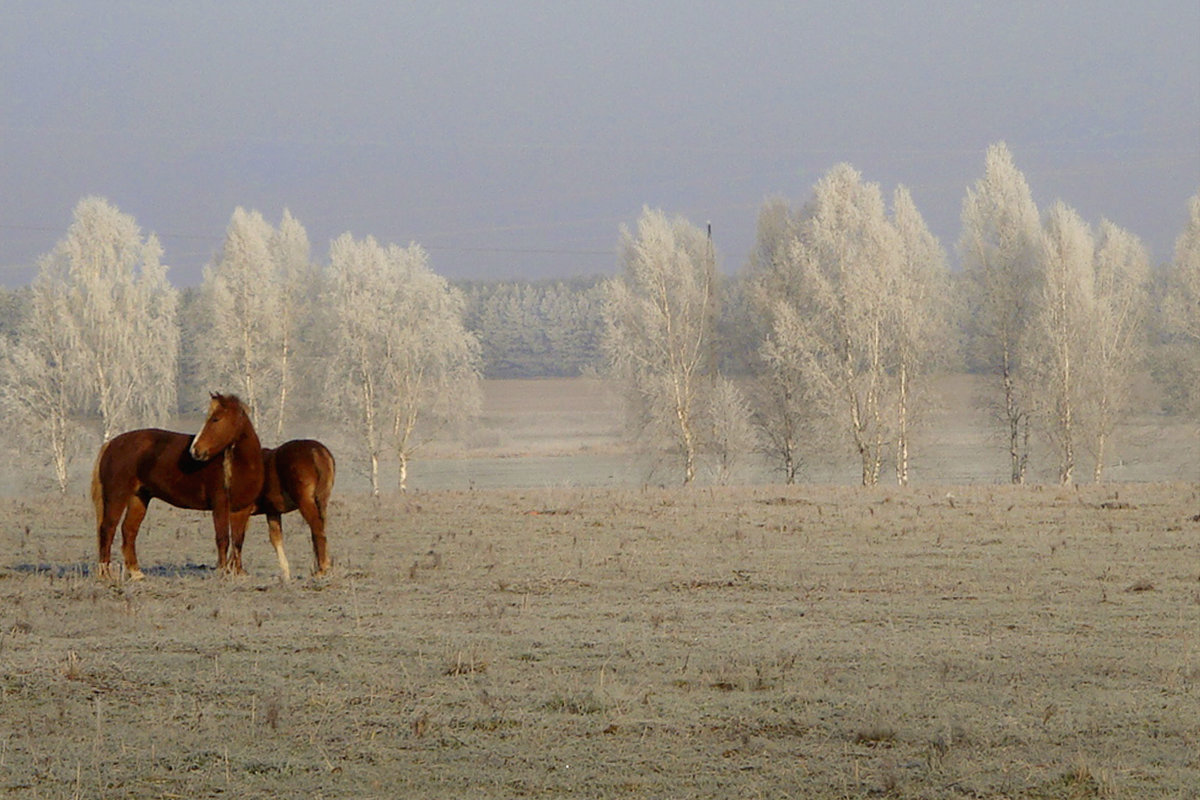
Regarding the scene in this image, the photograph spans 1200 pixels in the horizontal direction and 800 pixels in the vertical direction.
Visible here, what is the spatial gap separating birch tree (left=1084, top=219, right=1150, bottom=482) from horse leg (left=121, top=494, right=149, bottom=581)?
40.6 metres

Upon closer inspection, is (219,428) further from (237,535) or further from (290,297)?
(290,297)

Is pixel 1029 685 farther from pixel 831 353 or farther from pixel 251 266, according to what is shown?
pixel 251 266

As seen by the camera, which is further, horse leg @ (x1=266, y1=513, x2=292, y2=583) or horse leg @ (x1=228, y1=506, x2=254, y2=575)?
horse leg @ (x1=228, y1=506, x2=254, y2=575)

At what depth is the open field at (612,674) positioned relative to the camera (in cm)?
629

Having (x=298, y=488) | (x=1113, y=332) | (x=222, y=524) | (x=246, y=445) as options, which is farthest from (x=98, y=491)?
(x=1113, y=332)

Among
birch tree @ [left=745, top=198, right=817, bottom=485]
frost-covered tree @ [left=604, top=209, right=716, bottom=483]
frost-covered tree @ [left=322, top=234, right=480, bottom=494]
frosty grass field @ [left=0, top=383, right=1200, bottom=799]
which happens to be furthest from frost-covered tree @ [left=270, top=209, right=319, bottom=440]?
frosty grass field @ [left=0, top=383, right=1200, bottom=799]

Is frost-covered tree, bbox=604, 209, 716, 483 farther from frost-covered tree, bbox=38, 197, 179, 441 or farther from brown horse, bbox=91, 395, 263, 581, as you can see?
brown horse, bbox=91, 395, 263, 581

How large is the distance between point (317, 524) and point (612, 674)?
257 inches

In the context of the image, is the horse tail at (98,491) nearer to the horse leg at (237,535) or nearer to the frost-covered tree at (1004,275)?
the horse leg at (237,535)

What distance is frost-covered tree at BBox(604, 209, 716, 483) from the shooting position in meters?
46.8

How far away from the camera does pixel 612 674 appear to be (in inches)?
338

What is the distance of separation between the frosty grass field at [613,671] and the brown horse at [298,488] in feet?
2.30

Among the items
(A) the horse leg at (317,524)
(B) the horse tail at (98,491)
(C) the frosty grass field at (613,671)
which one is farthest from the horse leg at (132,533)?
(A) the horse leg at (317,524)

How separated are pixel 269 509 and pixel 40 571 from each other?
9.52 ft
